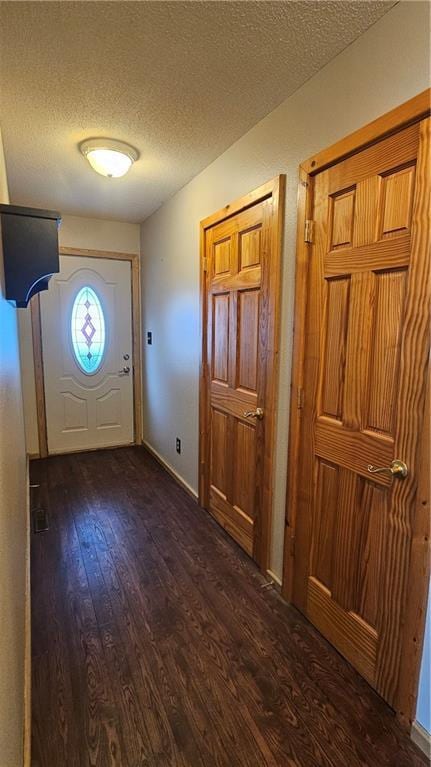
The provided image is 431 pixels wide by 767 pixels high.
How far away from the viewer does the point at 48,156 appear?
2387mm

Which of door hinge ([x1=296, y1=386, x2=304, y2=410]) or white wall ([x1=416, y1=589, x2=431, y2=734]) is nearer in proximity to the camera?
white wall ([x1=416, y1=589, x2=431, y2=734])

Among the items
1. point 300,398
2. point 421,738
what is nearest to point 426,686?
point 421,738

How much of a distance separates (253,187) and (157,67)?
2.32ft

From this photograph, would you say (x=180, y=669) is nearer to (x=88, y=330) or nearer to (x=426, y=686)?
(x=426, y=686)

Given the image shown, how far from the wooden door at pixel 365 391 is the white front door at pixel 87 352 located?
283 cm

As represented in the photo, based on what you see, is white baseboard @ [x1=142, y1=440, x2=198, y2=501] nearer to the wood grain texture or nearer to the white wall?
the wood grain texture

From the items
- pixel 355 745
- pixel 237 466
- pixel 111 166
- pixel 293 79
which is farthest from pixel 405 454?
pixel 111 166

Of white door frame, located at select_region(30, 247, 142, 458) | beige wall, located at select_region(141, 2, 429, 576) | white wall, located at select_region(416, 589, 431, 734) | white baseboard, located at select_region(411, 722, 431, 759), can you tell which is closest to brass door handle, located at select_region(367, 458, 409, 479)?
white wall, located at select_region(416, 589, 431, 734)

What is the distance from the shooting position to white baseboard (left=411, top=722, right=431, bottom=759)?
125cm

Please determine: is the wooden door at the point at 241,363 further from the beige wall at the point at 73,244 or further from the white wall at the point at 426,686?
the beige wall at the point at 73,244

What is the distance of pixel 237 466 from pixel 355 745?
135cm

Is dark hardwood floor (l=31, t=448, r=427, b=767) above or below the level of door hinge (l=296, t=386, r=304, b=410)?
below

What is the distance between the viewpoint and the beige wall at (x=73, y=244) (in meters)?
3.70

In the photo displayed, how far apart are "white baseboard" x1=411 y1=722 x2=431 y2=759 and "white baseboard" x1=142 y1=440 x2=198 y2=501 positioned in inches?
74.9
